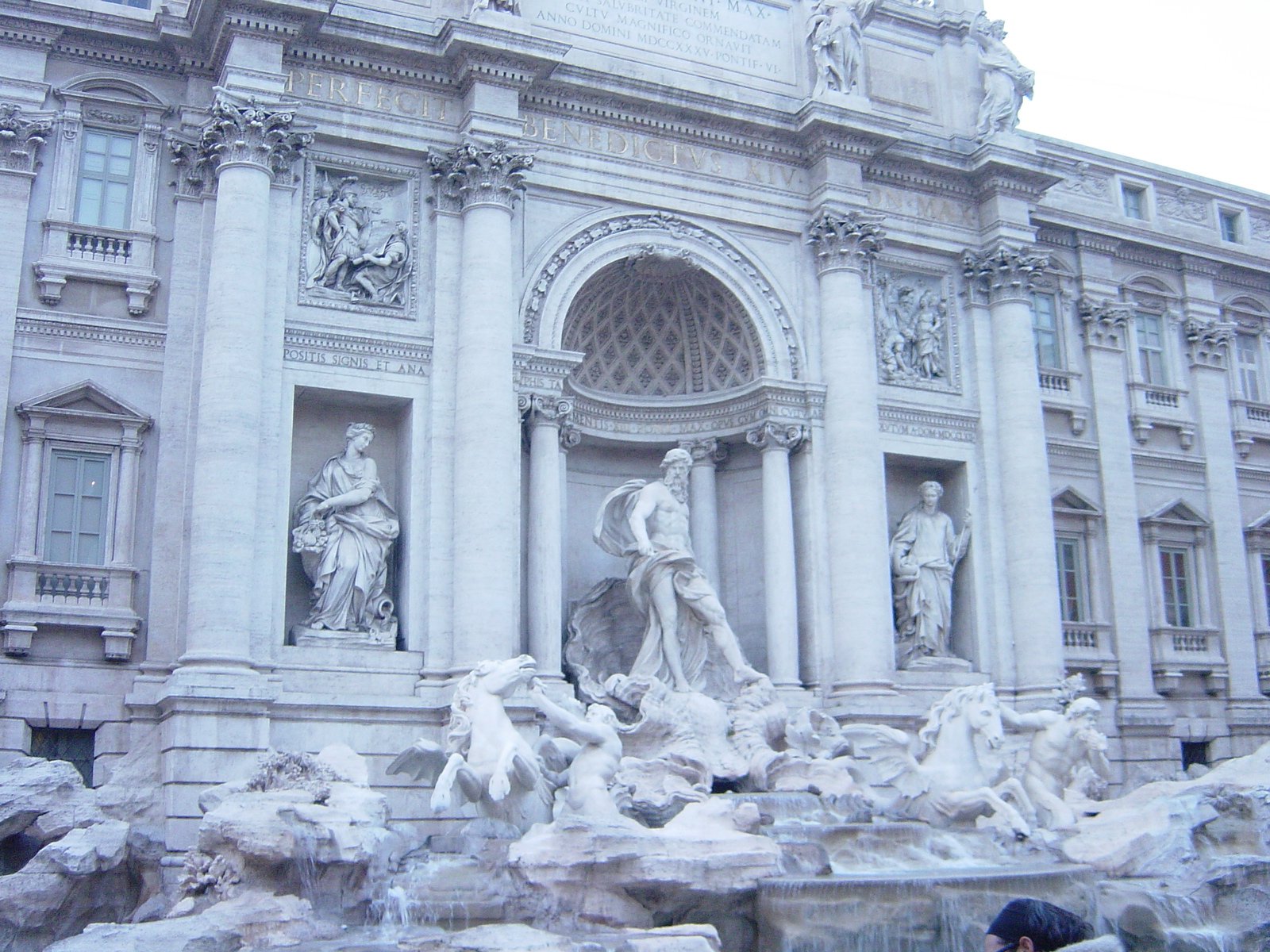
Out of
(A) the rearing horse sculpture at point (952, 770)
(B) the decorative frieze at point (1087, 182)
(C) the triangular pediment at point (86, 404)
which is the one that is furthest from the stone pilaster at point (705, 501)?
(B) the decorative frieze at point (1087, 182)

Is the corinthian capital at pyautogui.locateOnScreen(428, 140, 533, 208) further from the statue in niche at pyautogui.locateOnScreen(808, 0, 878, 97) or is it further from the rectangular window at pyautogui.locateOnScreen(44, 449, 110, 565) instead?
the rectangular window at pyautogui.locateOnScreen(44, 449, 110, 565)

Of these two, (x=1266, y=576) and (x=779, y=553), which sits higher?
(x=1266, y=576)

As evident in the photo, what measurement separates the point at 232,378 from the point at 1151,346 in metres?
17.6

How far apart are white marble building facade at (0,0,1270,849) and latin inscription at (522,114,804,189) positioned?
68mm

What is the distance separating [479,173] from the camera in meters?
→ 20.6

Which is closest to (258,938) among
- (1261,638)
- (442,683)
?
(442,683)

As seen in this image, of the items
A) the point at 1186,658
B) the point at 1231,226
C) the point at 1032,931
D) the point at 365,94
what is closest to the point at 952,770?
the point at 1186,658

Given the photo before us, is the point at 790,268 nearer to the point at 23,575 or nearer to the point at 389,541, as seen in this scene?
the point at 389,541

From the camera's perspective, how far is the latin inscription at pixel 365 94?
2041 centimetres

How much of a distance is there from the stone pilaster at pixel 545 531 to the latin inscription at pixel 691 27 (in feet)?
19.6

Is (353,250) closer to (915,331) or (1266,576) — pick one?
(915,331)

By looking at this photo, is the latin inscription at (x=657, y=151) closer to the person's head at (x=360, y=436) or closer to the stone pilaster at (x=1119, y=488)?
the person's head at (x=360, y=436)

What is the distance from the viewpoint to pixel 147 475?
19266mm

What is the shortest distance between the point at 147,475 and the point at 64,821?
477 cm
